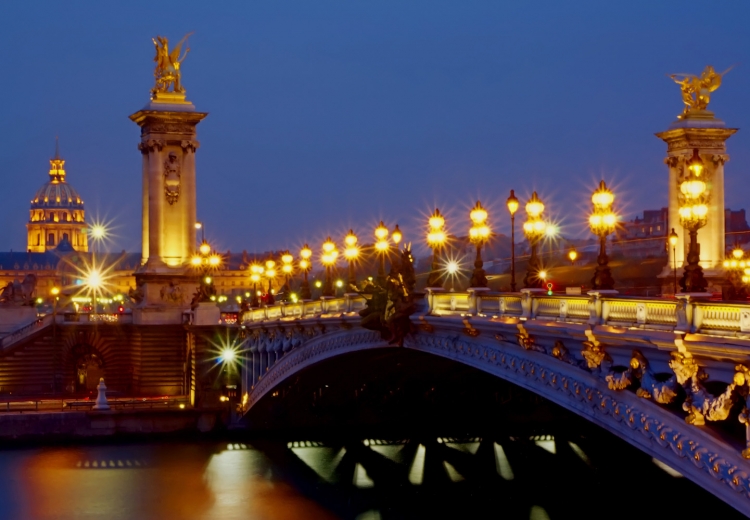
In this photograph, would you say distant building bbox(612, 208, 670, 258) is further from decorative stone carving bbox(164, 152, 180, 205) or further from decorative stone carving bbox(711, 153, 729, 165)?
decorative stone carving bbox(164, 152, 180, 205)

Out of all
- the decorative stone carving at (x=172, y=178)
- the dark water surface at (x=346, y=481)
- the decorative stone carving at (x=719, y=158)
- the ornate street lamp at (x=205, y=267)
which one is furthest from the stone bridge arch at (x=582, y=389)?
the decorative stone carving at (x=172, y=178)

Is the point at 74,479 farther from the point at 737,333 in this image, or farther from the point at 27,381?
the point at 737,333

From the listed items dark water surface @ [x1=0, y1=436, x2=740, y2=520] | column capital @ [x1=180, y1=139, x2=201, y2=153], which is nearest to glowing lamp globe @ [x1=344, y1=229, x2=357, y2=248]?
dark water surface @ [x1=0, y1=436, x2=740, y2=520]

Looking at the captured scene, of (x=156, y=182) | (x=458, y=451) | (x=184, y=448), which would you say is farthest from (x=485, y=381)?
(x=156, y=182)

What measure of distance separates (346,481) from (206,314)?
17.6m

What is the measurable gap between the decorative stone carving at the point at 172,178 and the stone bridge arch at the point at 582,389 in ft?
80.4

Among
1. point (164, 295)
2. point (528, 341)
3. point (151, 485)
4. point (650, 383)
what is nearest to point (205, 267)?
point (164, 295)

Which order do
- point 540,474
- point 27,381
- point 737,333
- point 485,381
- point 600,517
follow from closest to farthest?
point 737,333 → point 600,517 → point 540,474 → point 485,381 → point 27,381

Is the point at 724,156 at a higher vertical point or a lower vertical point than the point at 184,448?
higher

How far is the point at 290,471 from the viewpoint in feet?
164

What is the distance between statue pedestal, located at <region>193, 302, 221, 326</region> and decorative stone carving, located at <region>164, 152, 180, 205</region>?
7713mm

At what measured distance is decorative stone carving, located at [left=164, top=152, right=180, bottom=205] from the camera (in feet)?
228

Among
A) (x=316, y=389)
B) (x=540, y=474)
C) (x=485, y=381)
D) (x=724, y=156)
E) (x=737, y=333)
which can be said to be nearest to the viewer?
(x=737, y=333)

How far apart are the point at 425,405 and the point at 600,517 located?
18.8 m
